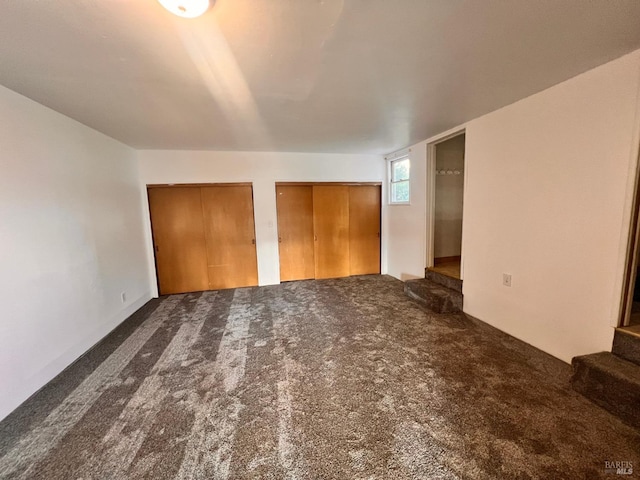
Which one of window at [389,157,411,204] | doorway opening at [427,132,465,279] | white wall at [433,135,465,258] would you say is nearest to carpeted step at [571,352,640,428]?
doorway opening at [427,132,465,279]

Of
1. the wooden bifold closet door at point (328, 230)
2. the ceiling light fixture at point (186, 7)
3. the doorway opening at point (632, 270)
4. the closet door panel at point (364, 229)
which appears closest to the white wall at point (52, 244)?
the ceiling light fixture at point (186, 7)

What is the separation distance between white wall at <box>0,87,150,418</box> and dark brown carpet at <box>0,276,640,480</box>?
245 mm

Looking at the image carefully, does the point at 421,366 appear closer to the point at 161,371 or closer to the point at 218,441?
the point at 218,441

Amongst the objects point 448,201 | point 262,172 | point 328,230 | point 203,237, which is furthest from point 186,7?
point 448,201

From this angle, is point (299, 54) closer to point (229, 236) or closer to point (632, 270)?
point (632, 270)

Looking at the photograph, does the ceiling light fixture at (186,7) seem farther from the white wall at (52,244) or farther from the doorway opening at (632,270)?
the doorway opening at (632,270)

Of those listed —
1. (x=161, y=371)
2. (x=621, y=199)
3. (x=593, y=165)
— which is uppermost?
(x=593, y=165)

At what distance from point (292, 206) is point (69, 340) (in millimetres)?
3351

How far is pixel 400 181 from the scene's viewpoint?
472 cm

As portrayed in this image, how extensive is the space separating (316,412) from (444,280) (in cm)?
269

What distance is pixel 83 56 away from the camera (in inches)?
61.8

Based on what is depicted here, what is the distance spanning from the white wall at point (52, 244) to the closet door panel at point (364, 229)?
373 cm

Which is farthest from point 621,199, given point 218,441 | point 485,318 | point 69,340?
point 69,340

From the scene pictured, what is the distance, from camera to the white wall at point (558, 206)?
1796 millimetres
